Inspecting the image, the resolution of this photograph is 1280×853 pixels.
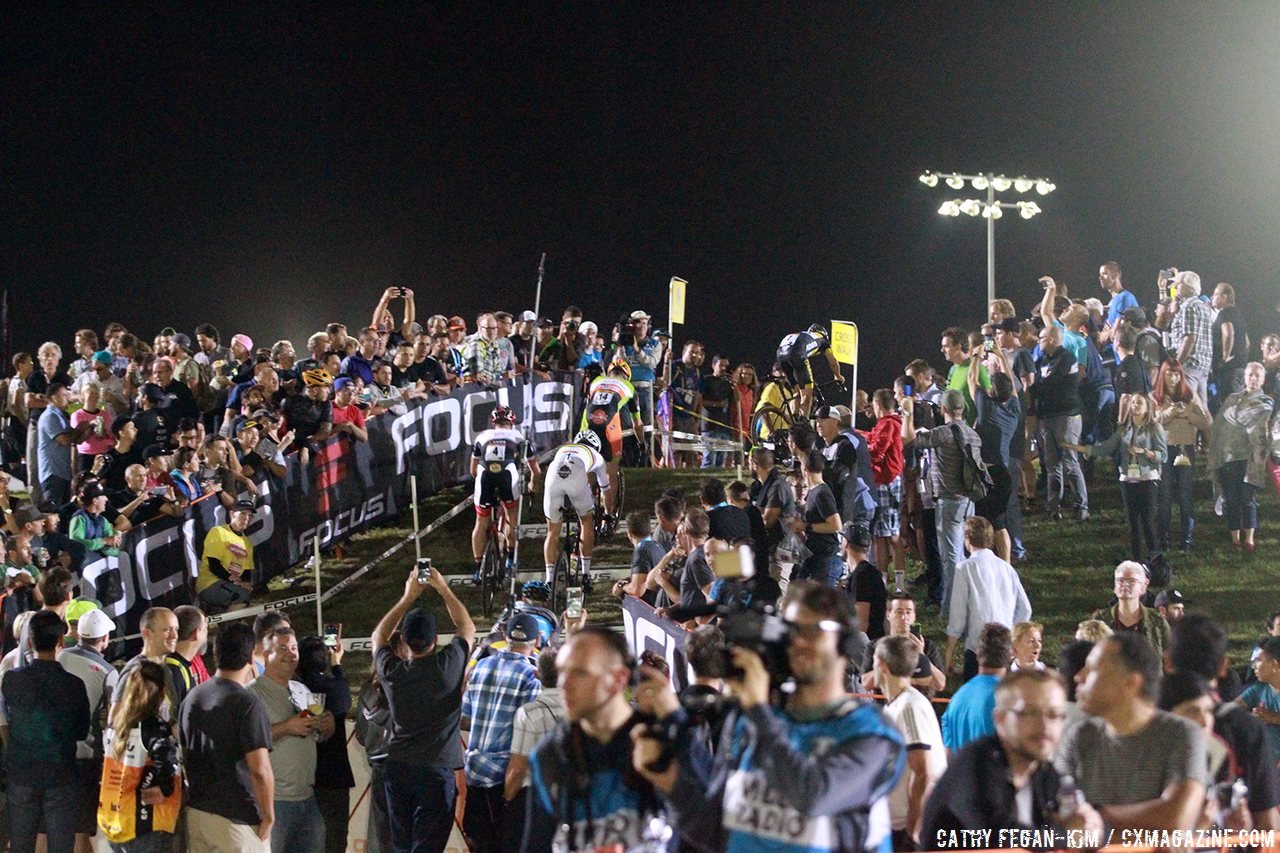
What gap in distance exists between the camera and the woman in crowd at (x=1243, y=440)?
13.5m

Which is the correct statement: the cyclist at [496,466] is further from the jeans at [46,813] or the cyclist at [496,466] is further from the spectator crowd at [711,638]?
the jeans at [46,813]

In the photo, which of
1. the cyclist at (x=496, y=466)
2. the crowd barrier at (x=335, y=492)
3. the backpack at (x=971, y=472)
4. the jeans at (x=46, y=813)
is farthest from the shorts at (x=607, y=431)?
the jeans at (x=46, y=813)

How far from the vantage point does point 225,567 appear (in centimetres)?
1350

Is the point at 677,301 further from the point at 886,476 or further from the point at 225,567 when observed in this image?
the point at 225,567

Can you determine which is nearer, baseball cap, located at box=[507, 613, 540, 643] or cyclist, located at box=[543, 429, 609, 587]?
baseball cap, located at box=[507, 613, 540, 643]

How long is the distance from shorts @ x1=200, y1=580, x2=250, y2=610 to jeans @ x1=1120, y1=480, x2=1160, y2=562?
8.45 m

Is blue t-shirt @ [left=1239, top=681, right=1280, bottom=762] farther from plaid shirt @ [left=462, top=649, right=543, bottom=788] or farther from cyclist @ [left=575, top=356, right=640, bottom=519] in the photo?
cyclist @ [left=575, top=356, right=640, bottom=519]

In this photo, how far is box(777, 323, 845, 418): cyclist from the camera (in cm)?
1587

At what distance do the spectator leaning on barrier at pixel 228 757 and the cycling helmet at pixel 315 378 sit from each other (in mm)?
8628

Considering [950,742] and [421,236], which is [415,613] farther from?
[421,236]

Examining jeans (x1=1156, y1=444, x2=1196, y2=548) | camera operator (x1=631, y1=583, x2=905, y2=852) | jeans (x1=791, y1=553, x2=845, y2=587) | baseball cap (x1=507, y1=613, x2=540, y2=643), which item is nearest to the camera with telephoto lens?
baseball cap (x1=507, y1=613, x2=540, y2=643)

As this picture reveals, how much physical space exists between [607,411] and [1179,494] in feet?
19.1

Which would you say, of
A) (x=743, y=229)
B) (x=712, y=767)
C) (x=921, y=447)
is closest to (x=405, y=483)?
(x=921, y=447)

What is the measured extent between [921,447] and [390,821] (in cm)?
642
